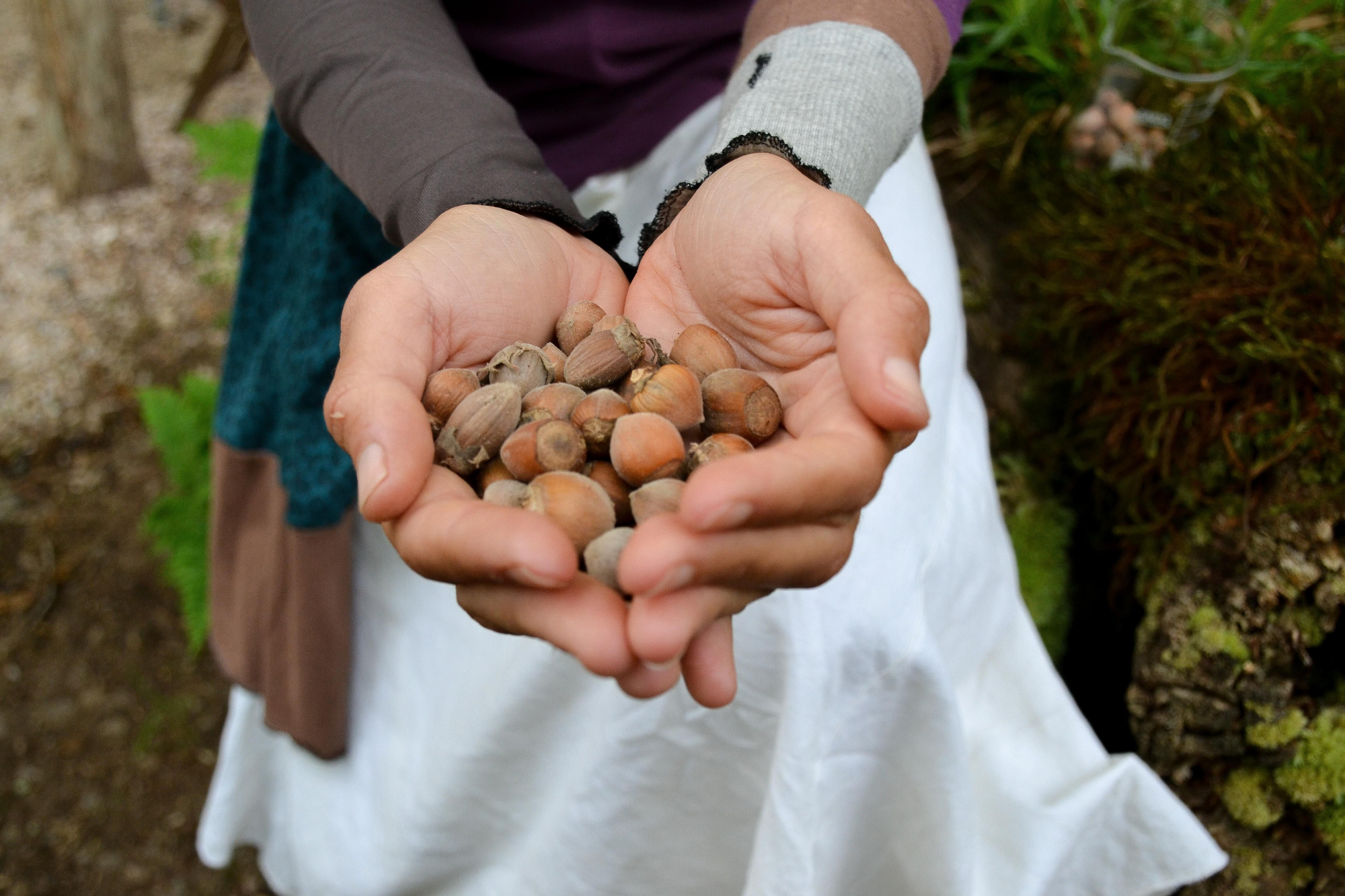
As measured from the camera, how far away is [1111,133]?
244cm

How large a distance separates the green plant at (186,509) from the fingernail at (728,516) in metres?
2.13

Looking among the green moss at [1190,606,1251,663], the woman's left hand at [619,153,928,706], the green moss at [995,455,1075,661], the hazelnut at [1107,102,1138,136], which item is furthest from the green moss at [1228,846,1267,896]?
the hazelnut at [1107,102,1138,136]

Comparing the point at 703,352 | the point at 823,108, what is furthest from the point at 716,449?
the point at 823,108

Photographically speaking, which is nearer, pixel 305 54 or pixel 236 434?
pixel 305 54

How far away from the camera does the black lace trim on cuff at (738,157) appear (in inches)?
49.1

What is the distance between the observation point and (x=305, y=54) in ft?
4.57

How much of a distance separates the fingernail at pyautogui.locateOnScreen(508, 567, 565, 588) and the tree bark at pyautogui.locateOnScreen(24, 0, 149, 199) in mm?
3969

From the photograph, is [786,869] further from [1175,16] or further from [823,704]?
[1175,16]

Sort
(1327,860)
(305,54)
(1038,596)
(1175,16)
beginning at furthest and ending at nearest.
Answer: (1175,16) < (1038,596) < (1327,860) < (305,54)

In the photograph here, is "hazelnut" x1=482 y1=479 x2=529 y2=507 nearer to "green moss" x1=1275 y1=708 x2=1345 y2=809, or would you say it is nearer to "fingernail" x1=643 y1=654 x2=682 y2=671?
"fingernail" x1=643 y1=654 x2=682 y2=671

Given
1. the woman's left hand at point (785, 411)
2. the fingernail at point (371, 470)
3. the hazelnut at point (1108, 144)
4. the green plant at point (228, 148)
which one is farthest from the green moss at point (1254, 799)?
the green plant at point (228, 148)

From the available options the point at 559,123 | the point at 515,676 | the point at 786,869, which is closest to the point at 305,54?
the point at 559,123

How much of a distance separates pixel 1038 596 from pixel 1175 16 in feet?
5.83

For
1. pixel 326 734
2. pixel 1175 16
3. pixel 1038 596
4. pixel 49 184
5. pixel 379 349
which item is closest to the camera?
pixel 379 349
